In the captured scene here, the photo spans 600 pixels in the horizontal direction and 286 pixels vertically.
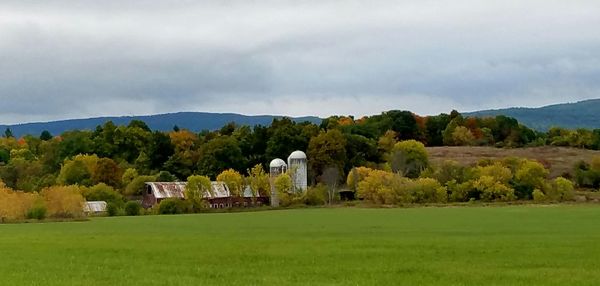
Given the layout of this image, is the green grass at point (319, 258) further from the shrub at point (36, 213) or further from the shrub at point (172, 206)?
the shrub at point (172, 206)

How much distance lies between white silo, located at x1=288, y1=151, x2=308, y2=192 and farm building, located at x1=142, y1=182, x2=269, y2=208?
5.69 m

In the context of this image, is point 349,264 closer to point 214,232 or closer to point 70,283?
point 70,283

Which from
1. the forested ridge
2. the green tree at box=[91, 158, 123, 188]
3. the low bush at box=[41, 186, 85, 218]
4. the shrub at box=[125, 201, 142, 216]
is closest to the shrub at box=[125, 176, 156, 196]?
the forested ridge

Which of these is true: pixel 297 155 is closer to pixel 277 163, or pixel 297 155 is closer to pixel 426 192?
pixel 277 163

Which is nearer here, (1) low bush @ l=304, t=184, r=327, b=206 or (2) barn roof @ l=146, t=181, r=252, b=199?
(1) low bush @ l=304, t=184, r=327, b=206

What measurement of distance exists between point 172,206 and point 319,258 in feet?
289

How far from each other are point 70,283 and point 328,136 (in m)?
122

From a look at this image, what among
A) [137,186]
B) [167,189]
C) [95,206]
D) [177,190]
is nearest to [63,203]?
[95,206]

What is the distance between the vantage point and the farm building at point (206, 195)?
138 meters

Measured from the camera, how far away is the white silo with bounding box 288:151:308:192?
147625 millimetres

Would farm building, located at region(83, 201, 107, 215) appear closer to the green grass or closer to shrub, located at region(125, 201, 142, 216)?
shrub, located at region(125, 201, 142, 216)

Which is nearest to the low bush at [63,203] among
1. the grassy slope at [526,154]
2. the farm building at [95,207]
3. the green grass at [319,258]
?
the farm building at [95,207]

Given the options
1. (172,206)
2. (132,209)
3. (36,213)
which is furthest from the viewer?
(172,206)

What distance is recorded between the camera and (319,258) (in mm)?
42000
